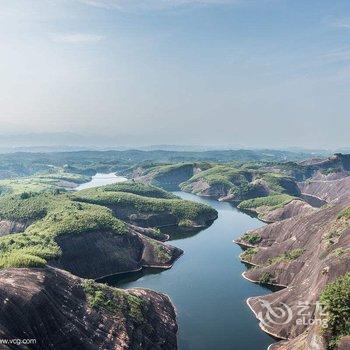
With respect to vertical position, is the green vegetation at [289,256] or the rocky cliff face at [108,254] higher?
the green vegetation at [289,256]

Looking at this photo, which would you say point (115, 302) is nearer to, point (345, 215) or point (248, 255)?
point (345, 215)

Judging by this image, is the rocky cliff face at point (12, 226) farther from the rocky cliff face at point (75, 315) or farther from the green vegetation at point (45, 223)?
the rocky cliff face at point (75, 315)

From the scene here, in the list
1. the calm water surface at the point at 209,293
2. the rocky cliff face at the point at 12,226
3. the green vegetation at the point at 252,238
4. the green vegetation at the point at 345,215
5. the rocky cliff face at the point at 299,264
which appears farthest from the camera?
the rocky cliff face at the point at 12,226

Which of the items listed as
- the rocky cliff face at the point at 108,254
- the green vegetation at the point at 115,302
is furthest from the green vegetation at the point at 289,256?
the green vegetation at the point at 115,302

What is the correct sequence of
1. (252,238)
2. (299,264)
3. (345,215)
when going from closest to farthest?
1. (299,264)
2. (345,215)
3. (252,238)

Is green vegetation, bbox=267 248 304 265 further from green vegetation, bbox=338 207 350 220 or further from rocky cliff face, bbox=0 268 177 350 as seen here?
rocky cliff face, bbox=0 268 177 350

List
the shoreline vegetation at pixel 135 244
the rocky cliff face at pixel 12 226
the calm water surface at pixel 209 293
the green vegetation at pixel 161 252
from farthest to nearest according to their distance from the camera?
1. the rocky cliff face at pixel 12 226
2. the green vegetation at pixel 161 252
3. the calm water surface at pixel 209 293
4. the shoreline vegetation at pixel 135 244

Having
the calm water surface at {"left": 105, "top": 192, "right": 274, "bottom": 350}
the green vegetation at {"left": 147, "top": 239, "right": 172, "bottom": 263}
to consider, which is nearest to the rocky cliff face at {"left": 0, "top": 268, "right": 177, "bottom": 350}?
the calm water surface at {"left": 105, "top": 192, "right": 274, "bottom": 350}

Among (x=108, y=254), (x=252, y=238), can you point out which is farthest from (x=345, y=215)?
(x=108, y=254)
